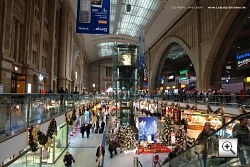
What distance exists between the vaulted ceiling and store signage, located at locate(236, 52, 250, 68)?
8644 mm

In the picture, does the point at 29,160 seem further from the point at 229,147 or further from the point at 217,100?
the point at 217,100

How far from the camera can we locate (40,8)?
738 inches

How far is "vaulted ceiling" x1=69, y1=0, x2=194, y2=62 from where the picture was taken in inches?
1120

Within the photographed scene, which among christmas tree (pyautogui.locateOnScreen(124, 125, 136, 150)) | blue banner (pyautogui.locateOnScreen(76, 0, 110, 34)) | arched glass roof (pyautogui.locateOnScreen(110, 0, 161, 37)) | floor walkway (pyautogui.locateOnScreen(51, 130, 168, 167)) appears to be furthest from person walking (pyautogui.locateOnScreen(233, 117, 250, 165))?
arched glass roof (pyautogui.locateOnScreen(110, 0, 161, 37))

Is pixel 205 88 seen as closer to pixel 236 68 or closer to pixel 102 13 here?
pixel 236 68

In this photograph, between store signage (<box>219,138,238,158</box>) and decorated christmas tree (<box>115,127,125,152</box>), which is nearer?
store signage (<box>219,138,238,158</box>)

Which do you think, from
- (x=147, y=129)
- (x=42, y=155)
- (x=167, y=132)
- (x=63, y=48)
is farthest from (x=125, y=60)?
(x=42, y=155)

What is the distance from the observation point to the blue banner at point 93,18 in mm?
11438

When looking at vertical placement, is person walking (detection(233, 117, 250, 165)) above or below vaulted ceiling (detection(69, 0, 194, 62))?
below

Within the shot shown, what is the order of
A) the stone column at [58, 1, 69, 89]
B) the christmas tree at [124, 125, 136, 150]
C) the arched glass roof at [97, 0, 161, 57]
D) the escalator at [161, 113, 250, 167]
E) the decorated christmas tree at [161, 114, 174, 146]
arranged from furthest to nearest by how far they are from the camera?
the arched glass roof at [97, 0, 161, 57], the stone column at [58, 1, 69, 89], the decorated christmas tree at [161, 114, 174, 146], the christmas tree at [124, 125, 136, 150], the escalator at [161, 113, 250, 167]

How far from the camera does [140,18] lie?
37844 millimetres

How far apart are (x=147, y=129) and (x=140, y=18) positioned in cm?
2791

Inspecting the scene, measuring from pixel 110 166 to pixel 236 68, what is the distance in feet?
50.8

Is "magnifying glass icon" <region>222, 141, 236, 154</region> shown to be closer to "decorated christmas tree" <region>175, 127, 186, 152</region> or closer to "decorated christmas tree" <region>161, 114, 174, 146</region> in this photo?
"decorated christmas tree" <region>175, 127, 186, 152</region>
